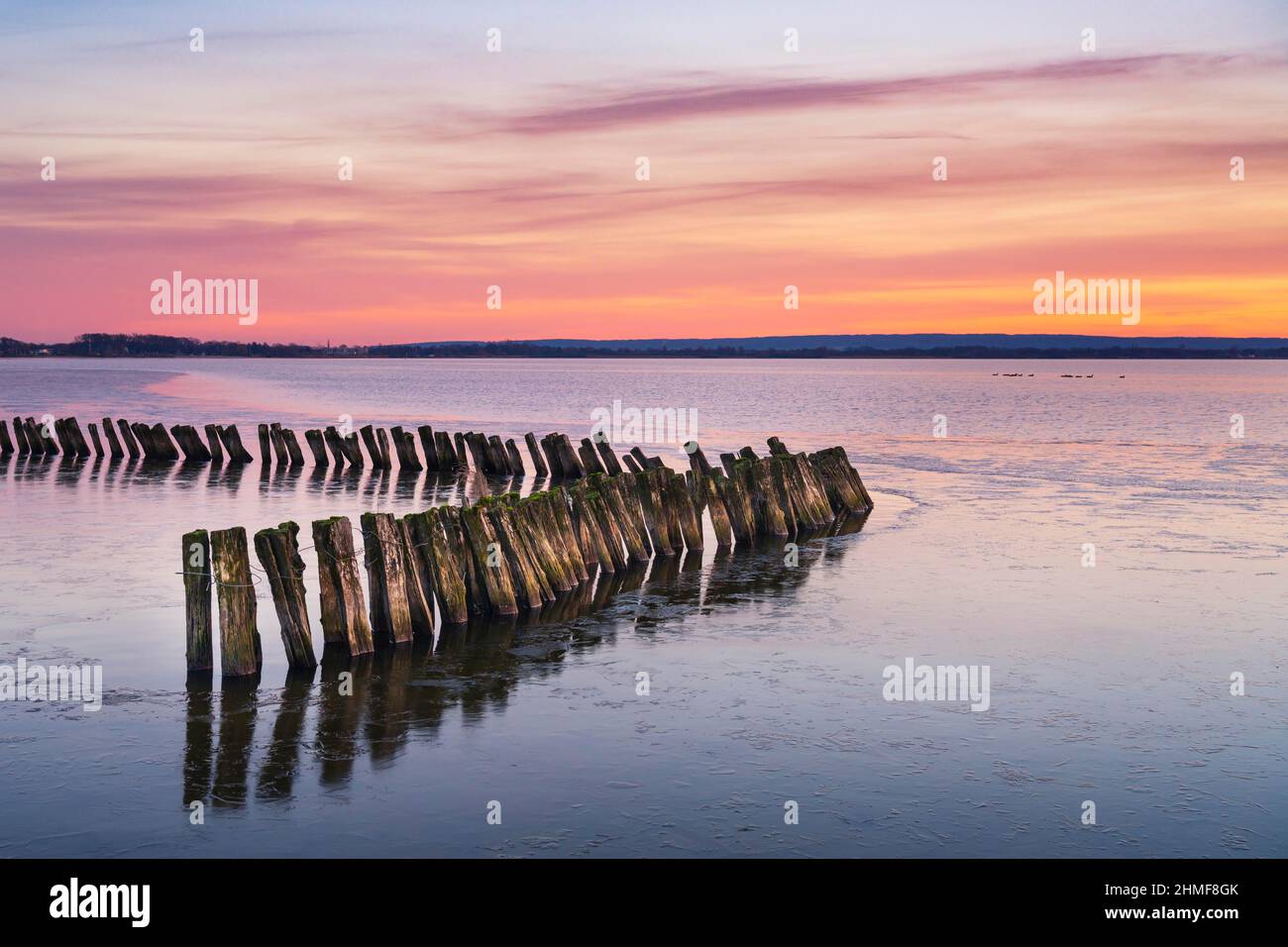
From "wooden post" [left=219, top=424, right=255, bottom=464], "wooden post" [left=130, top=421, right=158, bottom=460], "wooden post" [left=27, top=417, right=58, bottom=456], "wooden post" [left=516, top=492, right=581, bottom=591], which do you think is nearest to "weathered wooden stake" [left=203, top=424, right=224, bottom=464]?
"wooden post" [left=219, top=424, right=255, bottom=464]

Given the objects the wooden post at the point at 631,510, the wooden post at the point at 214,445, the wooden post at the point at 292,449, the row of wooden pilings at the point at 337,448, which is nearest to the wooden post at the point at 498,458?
the row of wooden pilings at the point at 337,448

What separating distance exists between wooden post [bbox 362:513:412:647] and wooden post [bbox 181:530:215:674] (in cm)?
150

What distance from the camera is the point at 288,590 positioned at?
10336 mm

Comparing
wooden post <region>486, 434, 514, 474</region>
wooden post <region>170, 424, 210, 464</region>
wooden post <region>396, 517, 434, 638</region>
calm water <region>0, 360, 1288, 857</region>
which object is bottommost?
calm water <region>0, 360, 1288, 857</region>

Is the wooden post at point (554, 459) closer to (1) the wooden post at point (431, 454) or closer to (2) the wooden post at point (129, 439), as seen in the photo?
(1) the wooden post at point (431, 454)

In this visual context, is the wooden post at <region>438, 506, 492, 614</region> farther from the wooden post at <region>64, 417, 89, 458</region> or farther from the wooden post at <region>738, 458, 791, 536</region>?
the wooden post at <region>64, 417, 89, 458</region>

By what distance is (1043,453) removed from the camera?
129 ft

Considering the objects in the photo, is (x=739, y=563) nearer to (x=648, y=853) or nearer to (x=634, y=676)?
(x=634, y=676)

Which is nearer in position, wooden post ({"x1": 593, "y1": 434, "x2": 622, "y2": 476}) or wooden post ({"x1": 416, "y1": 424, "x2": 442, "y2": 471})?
wooden post ({"x1": 593, "y1": 434, "x2": 622, "y2": 476})

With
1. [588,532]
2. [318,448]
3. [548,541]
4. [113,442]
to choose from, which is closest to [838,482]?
[588,532]

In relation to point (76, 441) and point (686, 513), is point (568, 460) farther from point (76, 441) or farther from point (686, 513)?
point (76, 441)

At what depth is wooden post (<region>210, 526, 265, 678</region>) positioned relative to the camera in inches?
393

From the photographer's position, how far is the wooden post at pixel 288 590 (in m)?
10.3
